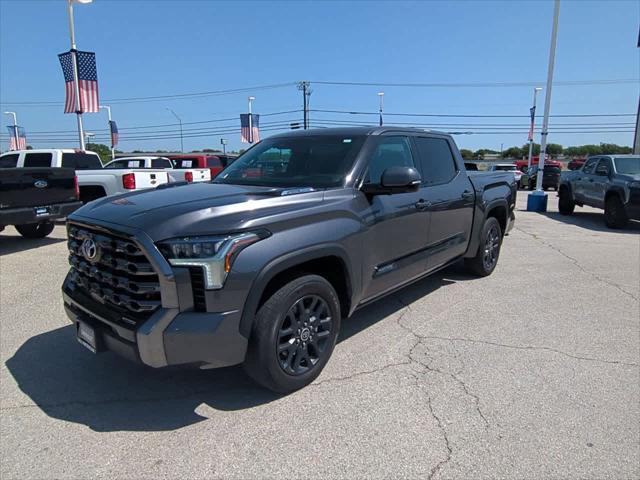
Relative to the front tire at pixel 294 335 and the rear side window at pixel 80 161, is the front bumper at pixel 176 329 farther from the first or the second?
the rear side window at pixel 80 161

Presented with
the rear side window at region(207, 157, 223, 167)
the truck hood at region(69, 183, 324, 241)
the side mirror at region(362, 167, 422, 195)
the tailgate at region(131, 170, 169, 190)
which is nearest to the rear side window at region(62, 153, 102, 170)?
the tailgate at region(131, 170, 169, 190)

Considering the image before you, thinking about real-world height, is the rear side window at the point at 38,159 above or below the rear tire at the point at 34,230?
above

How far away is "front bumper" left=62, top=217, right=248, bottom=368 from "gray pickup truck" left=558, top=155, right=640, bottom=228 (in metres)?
11.3

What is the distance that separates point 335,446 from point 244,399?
0.81 meters

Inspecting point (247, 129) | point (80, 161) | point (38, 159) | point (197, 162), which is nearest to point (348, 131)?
point (80, 161)

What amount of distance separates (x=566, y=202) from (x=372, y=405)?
13646mm

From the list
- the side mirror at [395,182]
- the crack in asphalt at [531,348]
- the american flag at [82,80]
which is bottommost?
the crack in asphalt at [531,348]

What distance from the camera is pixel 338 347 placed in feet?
13.0

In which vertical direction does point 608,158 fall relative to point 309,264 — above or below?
above

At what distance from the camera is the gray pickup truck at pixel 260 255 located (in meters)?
2.61

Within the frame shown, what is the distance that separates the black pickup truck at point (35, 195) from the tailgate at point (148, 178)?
127 centimetres

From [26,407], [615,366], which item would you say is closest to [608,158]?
[615,366]

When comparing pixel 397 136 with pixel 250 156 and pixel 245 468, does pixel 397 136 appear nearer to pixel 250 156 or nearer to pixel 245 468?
pixel 250 156

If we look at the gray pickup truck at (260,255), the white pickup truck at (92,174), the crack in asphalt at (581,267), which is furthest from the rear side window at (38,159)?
the crack in asphalt at (581,267)
